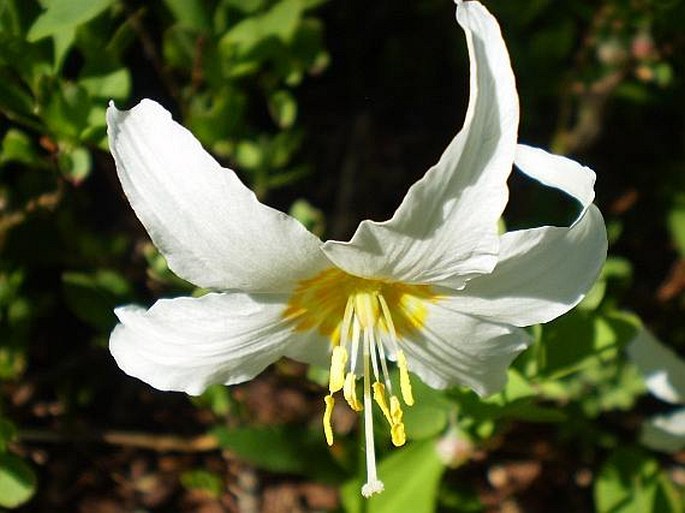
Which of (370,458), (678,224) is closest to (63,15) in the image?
(370,458)

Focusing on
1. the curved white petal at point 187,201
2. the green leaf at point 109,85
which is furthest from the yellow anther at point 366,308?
the green leaf at point 109,85

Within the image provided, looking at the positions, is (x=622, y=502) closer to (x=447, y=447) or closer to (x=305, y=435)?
(x=447, y=447)

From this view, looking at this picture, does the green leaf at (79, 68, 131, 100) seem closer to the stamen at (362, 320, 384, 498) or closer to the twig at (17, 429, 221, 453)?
the stamen at (362, 320, 384, 498)

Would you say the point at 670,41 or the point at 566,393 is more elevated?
the point at 670,41

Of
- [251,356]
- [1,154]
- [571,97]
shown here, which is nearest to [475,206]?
[251,356]

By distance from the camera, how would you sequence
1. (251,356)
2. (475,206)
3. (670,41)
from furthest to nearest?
(670,41) → (251,356) → (475,206)

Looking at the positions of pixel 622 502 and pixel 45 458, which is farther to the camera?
pixel 45 458

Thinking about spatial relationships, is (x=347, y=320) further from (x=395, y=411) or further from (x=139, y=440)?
(x=139, y=440)
